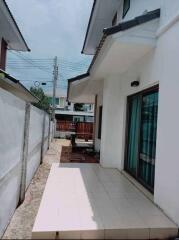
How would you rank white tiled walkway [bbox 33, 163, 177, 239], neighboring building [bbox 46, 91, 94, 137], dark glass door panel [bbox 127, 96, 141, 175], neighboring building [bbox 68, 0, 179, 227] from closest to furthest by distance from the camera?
1. white tiled walkway [bbox 33, 163, 177, 239]
2. neighboring building [bbox 68, 0, 179, 227]
3. dark glass door panel [bbox 127, 96, 141, 175]
4. neighboring building [bbox 46, 91, 94, 137]

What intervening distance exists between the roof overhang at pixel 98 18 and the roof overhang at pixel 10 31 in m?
3.08

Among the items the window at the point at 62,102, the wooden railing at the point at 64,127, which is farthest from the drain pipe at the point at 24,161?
the window at the point at 62,102

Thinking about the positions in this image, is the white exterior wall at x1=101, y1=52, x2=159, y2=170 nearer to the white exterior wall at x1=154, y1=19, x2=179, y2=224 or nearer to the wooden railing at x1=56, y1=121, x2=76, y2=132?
the white exterior wall at x1=154, y1=19, x2=179, y2=224

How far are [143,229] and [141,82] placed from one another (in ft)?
12.2

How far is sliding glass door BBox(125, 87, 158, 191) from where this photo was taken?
5918 millimetres

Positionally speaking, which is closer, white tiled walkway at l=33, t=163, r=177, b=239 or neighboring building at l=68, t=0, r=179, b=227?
white tiled walkway at l=33, t=163, r=177, b=239

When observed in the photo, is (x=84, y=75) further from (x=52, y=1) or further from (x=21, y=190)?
(x=21, y=190)

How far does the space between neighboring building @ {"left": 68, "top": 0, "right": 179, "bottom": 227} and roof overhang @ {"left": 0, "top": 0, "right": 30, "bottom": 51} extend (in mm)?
3153

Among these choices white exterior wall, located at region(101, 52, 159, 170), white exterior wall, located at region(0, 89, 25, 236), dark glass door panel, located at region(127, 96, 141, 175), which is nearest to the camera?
white exterior wall, located at region(0, 89, 25, 236)

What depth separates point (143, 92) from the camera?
263 inches

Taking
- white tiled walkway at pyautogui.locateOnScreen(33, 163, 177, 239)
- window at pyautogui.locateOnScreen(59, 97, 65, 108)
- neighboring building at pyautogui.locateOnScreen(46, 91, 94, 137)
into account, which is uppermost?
window at pyautogui.locateOnScreen(59, 97, 65, 108)

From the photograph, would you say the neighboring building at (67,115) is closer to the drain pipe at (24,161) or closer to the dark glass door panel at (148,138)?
the dark glass door panel at (148,138)

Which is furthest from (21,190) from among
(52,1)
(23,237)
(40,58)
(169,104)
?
(40,58)

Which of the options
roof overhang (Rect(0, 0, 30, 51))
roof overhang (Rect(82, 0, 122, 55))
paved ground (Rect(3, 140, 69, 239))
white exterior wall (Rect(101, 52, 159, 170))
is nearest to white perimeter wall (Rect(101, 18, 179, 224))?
white exterior wall (Rect(101, 52, 159, 170))
